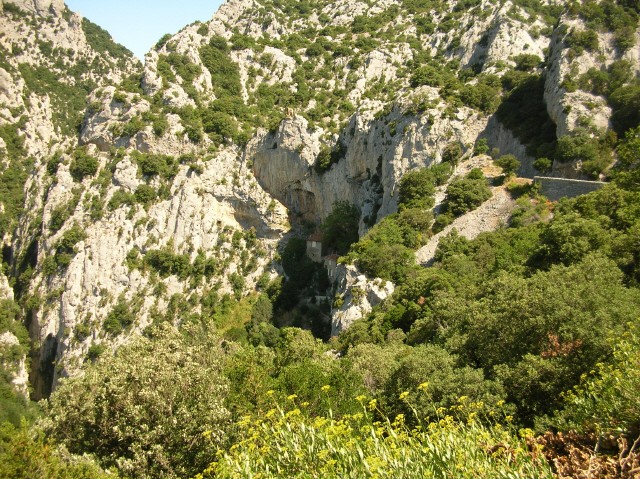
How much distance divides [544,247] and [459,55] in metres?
54.5

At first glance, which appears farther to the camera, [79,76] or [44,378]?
[79,76]

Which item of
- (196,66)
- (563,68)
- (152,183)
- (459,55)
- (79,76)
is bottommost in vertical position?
(152,183)

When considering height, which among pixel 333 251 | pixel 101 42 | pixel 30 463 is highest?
pixel 101 42

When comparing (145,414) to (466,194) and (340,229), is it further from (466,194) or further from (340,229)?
(340,229)

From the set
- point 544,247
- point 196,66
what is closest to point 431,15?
point 196,66

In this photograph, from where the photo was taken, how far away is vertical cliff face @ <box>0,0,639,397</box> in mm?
53281

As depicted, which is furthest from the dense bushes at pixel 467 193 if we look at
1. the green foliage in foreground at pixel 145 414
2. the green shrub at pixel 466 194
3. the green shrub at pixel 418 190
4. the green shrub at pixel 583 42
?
the green foliage in foreground at pixel 145 414

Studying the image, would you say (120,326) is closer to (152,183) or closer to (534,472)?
(152,183)

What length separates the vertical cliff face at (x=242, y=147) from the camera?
53.3 meters

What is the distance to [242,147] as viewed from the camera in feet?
228

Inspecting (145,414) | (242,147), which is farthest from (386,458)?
(242,147)

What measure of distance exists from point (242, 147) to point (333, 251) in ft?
67.8

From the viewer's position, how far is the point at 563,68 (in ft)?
157

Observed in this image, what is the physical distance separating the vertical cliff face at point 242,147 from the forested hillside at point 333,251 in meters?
0.32
